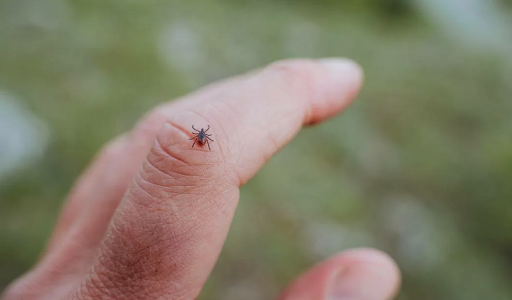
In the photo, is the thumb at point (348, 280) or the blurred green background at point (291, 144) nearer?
the thumb at point (348, 280)

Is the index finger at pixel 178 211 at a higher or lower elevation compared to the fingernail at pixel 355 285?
higher

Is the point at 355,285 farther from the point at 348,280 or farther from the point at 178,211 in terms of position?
the point at 178,211

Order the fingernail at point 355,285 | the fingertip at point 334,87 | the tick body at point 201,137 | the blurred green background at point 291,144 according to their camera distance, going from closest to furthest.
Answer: the tick body at point 201,137 < the fingernail at point 355,285 < the fingertip at point 334,87 < the blurred green background at point 291,144

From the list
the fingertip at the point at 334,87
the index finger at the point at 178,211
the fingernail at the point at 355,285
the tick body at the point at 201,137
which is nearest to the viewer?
the index finger at the point at 178,211

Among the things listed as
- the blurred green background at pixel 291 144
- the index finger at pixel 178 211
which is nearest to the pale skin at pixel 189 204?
the index finger at pixel 178 211

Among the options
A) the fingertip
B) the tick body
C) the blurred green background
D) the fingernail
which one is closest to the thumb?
the fingernail

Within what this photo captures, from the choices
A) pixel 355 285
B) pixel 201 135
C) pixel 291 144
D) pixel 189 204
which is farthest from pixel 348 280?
pixel 291 144

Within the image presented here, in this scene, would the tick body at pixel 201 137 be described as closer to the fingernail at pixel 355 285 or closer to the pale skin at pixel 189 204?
the pale skin at pixel 189 204

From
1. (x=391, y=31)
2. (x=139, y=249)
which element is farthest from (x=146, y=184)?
(x=391, y=31)
